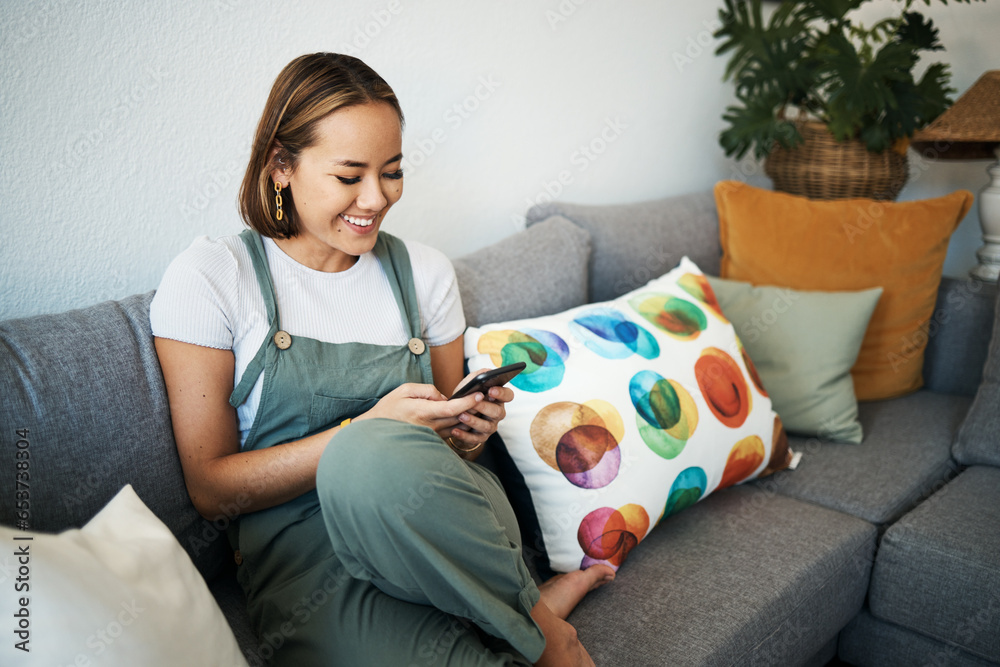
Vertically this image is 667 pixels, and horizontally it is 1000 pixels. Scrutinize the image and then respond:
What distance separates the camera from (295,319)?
3.64ft

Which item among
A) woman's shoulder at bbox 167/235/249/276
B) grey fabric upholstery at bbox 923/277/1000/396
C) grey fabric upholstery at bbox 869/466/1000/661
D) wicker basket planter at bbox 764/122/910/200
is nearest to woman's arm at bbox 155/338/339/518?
woman's shoulder at bbox 167/235/249/276

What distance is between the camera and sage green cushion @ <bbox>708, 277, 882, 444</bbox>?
65.2 inches

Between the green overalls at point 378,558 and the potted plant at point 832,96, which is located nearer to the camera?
the green overalls at point 378,558

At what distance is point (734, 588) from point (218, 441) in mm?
826

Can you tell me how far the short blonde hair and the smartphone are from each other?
0.41 metres

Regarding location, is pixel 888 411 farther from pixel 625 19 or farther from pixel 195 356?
pixel 195 356

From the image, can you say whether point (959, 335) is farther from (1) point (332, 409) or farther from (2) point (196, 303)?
(2) point (196, 303)

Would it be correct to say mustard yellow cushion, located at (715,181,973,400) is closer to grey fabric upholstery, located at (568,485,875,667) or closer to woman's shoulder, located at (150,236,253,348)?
grey fabric upholstery, located at (568,485,875,667)

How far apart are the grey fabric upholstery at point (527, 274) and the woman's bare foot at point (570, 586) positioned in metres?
0.51

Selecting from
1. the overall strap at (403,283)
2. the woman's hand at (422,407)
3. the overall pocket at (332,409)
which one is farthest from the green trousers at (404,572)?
the overall strap at (403,283)

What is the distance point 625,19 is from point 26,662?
2.00 meters

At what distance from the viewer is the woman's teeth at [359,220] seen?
3.65 feet

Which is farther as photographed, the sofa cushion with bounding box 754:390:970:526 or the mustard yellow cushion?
the mustard yellow cushion

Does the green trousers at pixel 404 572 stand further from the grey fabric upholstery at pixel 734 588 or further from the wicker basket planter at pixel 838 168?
the wicker basket planter at pixel 838 168
